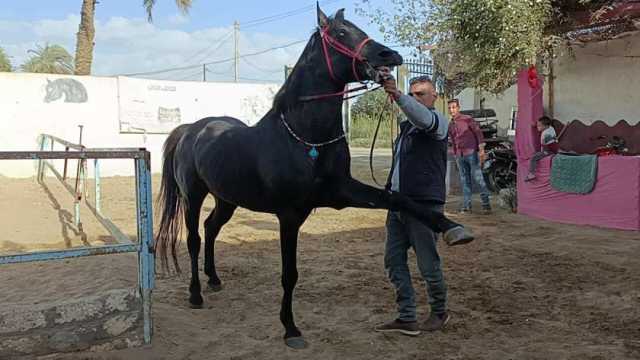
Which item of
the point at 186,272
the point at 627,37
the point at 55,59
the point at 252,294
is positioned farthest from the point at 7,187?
the point at 55,59

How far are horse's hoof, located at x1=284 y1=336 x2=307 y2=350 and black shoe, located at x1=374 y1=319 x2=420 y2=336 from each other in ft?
1.81

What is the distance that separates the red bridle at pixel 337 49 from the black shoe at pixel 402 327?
1662 mm

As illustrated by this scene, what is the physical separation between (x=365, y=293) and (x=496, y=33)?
13.7 ft

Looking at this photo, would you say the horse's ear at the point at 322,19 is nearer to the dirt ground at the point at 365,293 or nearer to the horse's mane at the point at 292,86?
the horse's mane at the point at 292,86

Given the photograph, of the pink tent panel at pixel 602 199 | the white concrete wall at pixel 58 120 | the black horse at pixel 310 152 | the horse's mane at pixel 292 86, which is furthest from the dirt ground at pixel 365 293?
the white concrete wall at pixel 58 120

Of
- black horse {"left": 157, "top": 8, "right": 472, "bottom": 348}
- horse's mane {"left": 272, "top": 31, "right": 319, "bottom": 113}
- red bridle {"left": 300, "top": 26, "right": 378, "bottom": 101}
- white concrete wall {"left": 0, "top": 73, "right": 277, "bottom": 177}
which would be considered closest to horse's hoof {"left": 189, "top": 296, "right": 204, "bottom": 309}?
black horse {"left": 157, "top": 8, "right": 472, "bottom": 348}

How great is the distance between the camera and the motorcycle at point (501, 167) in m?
10.9

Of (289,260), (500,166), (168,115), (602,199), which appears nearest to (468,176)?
(500,166)

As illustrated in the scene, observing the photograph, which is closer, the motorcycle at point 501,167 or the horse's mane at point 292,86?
the horse's mane at point 292,86

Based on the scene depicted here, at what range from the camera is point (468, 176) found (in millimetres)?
9398

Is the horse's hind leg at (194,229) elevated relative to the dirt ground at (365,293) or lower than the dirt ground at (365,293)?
elevated

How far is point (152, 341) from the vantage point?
3.76 metres

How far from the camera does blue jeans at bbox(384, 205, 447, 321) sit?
12.4 feet

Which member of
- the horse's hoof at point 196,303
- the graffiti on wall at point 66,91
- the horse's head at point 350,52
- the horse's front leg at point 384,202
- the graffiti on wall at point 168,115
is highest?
the graffiti on wall at point 66,91
